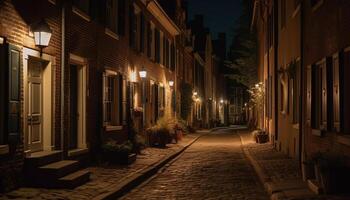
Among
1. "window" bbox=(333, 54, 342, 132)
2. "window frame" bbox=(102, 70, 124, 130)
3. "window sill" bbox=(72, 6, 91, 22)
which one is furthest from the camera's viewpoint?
"window frame" bbox=(102, 70, 124, 130)

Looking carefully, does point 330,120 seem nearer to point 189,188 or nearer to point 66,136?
point 189,188

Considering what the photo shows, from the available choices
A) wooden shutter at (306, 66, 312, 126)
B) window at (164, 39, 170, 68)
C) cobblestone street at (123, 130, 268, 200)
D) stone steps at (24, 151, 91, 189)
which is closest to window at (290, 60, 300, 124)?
wooden shutter at (306, 66, 312, 126)

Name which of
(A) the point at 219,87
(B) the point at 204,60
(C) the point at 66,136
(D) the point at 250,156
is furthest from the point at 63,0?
(A) the point at 219,87

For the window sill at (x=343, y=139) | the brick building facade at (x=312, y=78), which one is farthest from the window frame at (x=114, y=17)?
the window sill at (x=343, y=139)

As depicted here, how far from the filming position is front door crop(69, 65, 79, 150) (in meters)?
13.8

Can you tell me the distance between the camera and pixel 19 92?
9898mm

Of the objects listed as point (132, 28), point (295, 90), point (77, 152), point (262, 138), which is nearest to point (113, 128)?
point (77, 152)

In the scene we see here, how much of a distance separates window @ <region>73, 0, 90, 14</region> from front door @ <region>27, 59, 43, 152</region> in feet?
9.00

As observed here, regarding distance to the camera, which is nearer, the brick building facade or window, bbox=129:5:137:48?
the brick building facade

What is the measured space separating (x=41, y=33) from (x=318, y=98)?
21.7 ft

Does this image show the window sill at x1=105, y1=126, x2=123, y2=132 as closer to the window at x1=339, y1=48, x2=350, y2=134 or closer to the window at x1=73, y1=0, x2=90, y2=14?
the window at x1=73, y1=0, x2=90, y2=14

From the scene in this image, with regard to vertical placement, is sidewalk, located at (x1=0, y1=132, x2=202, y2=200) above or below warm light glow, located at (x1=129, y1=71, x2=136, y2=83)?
below

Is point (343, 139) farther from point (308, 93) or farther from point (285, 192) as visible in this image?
point (308, 93)

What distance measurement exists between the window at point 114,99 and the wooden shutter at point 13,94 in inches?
287
